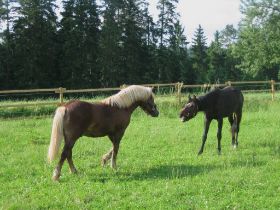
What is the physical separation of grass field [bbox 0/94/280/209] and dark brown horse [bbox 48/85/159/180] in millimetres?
510

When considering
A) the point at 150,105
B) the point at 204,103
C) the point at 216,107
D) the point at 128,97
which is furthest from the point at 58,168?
the point at 216,107

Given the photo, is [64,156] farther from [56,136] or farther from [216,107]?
[216,107]

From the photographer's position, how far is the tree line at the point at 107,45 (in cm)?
4647

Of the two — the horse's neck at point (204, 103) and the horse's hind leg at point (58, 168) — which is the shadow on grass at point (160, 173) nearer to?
the horse's hind leg at point (58, 168)

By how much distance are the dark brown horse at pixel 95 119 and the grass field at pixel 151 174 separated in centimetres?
51

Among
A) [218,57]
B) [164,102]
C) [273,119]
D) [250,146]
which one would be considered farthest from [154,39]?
[250,146]

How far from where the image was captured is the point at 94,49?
2089 inches

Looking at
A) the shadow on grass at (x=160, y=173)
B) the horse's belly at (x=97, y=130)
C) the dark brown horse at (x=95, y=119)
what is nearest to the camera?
the dark brown horse at (x=95, y=119)

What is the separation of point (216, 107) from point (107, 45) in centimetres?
4405

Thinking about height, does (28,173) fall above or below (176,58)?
below

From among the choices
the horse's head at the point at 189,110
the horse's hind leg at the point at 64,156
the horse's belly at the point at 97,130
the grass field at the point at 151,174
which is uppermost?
the horse's head at the point at 189,110

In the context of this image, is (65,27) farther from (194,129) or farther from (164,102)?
(194,129)

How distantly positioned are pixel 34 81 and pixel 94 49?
986cm

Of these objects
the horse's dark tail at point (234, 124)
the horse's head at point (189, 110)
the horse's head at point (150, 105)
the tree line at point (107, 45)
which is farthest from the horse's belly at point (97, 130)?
the tree line at point (107, 45)
